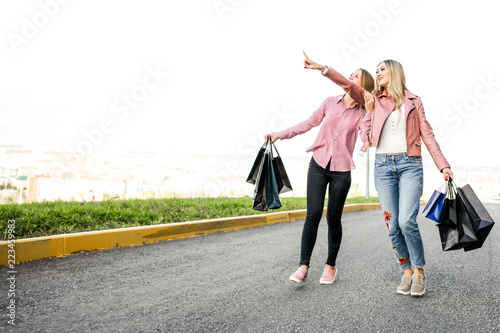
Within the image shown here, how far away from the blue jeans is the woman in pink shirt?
0.29 m

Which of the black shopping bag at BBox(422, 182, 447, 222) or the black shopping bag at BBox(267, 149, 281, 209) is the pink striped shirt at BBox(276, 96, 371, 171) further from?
the black shopping bag at BBox(422, 182, 447, 222)

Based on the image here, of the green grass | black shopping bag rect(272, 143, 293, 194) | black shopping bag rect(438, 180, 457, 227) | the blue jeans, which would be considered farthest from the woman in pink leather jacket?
the green grass

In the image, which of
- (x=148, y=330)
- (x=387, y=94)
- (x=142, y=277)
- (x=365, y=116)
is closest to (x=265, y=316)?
(x=148, y=330)

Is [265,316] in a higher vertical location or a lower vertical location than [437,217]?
lower

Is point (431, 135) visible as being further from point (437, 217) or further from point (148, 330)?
point (148, 330)

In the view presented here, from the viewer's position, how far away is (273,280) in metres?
3.65

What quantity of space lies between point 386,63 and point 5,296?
3.68 meters

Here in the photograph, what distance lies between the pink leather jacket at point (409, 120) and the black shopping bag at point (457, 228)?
303 millimetres

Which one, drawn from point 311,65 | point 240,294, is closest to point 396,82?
point 311,65

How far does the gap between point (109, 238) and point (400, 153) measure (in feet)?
12.3

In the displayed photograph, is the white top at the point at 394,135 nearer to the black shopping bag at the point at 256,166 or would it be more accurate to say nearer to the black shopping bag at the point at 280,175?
the black shopping bag at the point at 280,175

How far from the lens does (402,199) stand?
3246mm

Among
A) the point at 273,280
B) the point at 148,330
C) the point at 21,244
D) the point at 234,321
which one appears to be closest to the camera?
the point at 148,330

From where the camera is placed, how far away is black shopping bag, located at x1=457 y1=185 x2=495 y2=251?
10.1ft
